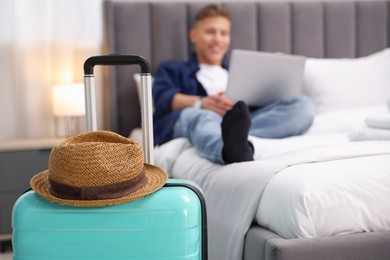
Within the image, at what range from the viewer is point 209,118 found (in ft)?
8.63

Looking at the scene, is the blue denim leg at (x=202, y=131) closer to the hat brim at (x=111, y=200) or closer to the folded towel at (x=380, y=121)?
the folded towel at (x=380, y=121)

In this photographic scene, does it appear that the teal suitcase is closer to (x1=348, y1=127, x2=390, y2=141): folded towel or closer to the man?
the man

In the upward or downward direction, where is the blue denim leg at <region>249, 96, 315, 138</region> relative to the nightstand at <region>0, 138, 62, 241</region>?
upward

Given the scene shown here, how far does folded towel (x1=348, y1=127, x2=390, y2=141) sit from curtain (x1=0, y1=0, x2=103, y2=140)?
1.61 meters

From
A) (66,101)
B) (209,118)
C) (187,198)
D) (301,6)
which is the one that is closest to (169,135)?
(209,118)

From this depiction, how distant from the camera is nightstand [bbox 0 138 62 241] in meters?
3.08

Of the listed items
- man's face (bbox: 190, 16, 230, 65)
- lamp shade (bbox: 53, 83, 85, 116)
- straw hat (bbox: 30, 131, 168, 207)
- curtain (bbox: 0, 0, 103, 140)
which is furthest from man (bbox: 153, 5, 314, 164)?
straw hat (bbox: 30, 131, 168, 207)

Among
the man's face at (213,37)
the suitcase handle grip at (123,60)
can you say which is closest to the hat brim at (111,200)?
the suitcase handle grip at (123,60)

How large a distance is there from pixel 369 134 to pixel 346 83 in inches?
42.2

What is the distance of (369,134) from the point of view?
2334 mm

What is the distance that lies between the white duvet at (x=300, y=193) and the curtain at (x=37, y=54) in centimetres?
135

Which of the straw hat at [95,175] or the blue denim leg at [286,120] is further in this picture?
the blue denim leg at [286,120]

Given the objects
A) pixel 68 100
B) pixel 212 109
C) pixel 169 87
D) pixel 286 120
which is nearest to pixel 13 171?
pixel 68 100

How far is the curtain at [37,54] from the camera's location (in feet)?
11.1
